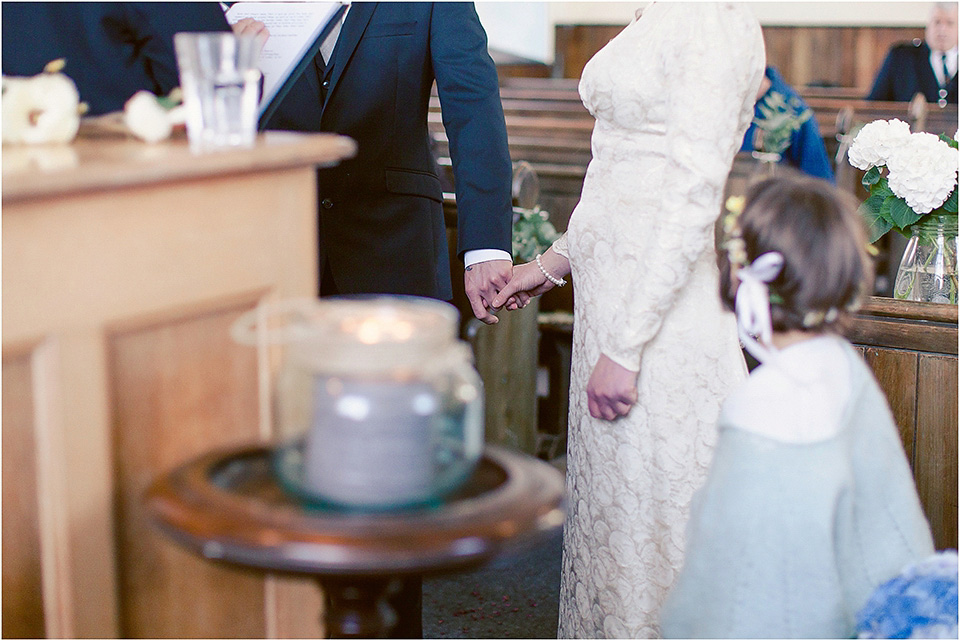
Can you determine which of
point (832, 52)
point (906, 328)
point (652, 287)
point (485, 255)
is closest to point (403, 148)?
point (485, 255)

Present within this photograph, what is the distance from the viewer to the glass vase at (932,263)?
94.3 inches

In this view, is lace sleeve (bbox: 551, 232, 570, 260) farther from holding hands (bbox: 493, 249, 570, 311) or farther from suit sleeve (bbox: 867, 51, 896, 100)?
suit sleeve (bbox: 867, 51, 896, 100)

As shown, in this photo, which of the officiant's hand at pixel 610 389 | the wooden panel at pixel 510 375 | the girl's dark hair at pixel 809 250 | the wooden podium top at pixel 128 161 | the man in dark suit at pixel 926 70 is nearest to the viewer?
the wooden podium top at pixel 128 161

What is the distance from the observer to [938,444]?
2344 mm

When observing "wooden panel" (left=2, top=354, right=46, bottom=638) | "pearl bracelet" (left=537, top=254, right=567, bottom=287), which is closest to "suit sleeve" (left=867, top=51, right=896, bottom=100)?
"pearl bracelet" (left=537, top=254, right=567, bottom=287)

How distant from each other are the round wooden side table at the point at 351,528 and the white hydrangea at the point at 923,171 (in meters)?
1.58

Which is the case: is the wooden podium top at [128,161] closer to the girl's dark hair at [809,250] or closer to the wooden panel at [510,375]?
the girl's dark hair at [809,250]

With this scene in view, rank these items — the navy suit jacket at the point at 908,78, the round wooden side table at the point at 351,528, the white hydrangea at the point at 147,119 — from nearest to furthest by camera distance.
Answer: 1. the round wooden side table at the point at 351,528
2. the white hydrangea at the point at 147,119
3. the navy suit jacket at the point at 908,78

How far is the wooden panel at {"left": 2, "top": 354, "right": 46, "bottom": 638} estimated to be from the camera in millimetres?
1086

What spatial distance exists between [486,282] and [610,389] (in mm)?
557

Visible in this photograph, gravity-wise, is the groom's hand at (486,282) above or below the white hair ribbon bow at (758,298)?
below

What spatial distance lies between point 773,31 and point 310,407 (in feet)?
34.0

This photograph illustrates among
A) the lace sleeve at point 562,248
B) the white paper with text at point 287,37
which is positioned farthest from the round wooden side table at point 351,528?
the lace sleeve at point 562,248

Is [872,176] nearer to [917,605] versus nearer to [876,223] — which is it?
[876,223]
